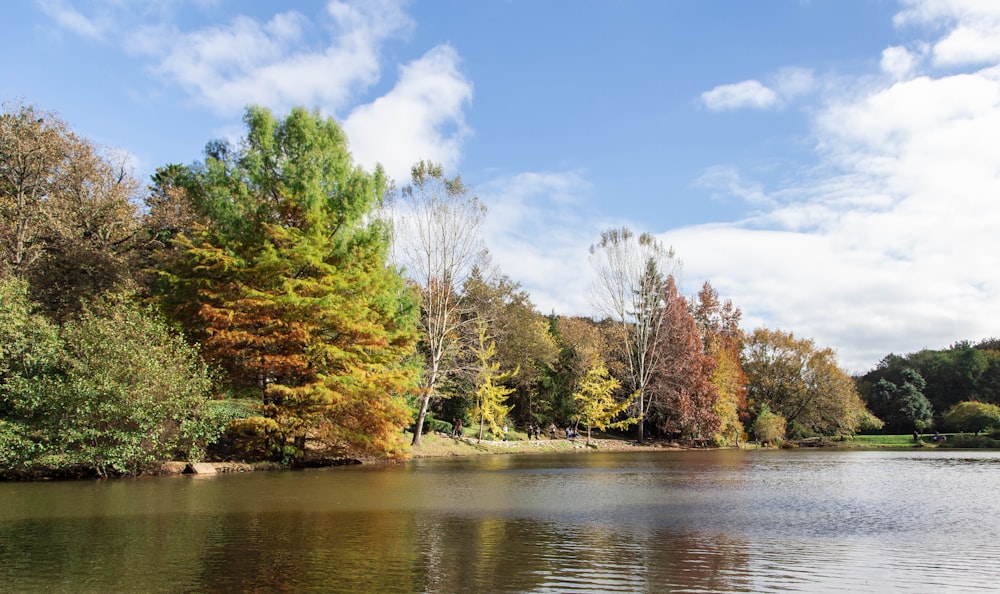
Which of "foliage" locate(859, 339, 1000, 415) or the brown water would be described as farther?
"foliage" locate(859, 339, 1000, 415)

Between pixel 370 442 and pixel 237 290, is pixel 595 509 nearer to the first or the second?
pixel 370 442

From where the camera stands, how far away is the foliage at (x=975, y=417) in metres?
51.5

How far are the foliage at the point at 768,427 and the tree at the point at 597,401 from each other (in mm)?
10307

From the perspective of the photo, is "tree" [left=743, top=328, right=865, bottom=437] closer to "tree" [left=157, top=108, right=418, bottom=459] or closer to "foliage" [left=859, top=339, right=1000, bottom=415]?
"foliage" [left=859, top=339, right=1000, bottom=415]


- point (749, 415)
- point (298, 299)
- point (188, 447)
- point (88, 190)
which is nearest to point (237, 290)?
point (298, 299)

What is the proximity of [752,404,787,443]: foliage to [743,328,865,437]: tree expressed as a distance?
4.07 metres

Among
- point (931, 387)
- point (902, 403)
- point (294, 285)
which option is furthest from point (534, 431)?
point (931, 387)

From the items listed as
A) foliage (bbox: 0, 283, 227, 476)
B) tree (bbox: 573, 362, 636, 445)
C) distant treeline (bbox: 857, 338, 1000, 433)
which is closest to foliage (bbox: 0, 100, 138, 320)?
foliage (bbox: 0, 283, 227, 476)

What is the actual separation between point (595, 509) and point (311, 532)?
592 centimetres

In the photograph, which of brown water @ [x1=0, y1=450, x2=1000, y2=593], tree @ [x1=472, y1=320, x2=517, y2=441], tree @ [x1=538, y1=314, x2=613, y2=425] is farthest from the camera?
tree @ [x1=538, y1=314, x2=613, y2=425]

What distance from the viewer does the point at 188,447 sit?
2148cm

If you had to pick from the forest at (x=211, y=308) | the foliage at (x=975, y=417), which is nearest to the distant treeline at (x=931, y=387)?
the foliage at (x=975, y=417)

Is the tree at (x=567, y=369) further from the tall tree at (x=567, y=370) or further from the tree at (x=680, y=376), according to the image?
the tree at (x=680, y=376)

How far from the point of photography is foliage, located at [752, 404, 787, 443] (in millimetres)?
51156
